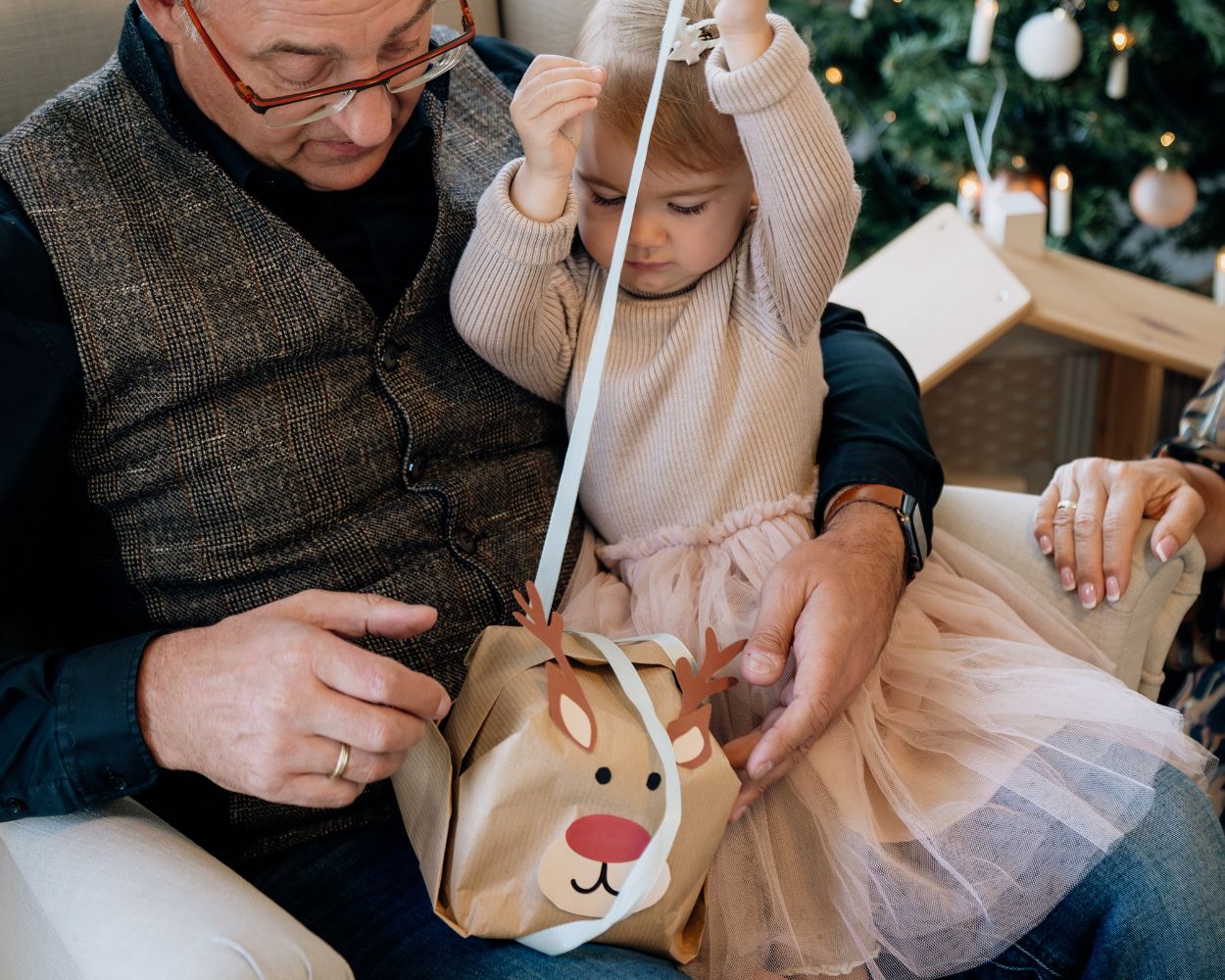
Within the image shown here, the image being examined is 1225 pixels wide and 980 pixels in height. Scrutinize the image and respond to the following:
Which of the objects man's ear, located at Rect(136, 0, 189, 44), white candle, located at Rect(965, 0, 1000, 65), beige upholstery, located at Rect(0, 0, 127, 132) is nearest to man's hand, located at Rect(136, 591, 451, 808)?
man's ear, located at Rect(136, 0, 189, 44)

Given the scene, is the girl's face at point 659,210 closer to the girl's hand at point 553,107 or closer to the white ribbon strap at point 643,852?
the girl's hand at point 553,107

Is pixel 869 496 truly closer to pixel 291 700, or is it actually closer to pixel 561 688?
pixel 561 688

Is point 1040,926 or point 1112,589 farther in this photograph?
point 1112,589

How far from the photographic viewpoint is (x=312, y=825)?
112 centimetres

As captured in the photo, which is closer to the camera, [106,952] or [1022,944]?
[106,952]

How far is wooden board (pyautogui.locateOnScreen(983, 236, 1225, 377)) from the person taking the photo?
2.20m

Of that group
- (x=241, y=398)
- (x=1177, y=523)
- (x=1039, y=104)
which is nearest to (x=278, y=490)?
(x=241, y=398)

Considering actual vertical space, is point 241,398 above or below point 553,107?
below

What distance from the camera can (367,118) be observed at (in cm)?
104

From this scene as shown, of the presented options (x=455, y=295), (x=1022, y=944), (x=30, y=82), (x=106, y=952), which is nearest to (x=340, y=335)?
(x=455, y=295)

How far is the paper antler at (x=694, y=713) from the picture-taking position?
36.2 inches

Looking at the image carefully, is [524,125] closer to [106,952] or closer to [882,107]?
[106,952]

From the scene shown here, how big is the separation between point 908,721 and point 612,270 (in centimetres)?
48

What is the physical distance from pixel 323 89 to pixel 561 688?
0.53 metres
